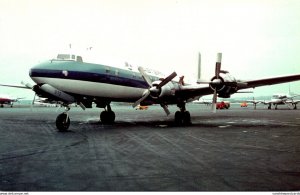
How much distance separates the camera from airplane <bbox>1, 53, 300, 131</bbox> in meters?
14.2

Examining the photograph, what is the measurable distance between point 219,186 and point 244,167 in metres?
1.83

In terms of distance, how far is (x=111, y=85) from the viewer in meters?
17.0

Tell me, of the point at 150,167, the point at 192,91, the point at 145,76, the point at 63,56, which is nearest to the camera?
the point at 150,167

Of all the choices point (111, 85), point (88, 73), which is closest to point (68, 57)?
point (88, 73)

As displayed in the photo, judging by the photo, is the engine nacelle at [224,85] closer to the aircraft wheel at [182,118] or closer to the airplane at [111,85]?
the airplane at [111,85]

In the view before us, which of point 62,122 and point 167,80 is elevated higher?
point 167,80

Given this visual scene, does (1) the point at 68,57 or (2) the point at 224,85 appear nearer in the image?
(1) the point at 68,57

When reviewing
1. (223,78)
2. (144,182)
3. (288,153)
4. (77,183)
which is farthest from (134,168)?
(223,78)

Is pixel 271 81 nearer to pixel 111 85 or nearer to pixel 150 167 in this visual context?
pixel 111 85

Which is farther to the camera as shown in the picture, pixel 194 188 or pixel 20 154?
pixel 20 154

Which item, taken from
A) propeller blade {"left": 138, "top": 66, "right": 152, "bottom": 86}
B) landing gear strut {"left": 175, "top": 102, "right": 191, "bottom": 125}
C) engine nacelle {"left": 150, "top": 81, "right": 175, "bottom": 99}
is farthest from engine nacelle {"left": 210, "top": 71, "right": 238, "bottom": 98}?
propeller blade {"left": 138, "top": 66, "right": 152, "bottom": 86}

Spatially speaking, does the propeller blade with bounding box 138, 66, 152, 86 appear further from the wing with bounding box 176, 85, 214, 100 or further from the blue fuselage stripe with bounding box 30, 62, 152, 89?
the wing with bounding box 176, 85, 214, 100

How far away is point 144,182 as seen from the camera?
18.0 ft

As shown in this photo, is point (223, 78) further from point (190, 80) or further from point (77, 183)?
point (77, 183)
